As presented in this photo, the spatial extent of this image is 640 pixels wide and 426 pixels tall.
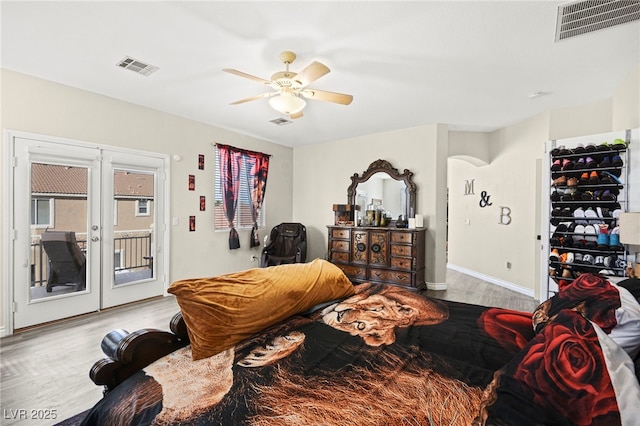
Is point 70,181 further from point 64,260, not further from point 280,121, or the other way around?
point 280,121

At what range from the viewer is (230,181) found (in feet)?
16.5

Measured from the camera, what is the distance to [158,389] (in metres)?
1.01

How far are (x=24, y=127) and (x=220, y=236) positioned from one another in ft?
8.72

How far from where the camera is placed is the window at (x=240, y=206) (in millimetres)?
4884

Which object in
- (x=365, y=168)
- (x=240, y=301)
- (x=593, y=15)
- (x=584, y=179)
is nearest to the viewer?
(x=240, y=301)

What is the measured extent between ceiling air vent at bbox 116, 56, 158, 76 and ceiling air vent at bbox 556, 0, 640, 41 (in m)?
3.43

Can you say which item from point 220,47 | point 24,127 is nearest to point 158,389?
point 220,47

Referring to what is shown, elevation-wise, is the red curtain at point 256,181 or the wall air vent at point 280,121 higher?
the wall air vent at point 280,121

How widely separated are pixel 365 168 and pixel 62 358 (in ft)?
15.3

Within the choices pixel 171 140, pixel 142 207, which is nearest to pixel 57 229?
pixel 142 207

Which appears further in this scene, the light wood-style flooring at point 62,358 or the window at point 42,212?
the window at point 42,212

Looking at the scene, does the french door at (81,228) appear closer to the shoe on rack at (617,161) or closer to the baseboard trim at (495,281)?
the shoe on rack at (617,161)

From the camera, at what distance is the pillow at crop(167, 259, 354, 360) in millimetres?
1265

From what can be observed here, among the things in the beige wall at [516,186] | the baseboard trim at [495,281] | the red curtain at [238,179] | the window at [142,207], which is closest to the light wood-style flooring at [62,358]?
the baseboard trim at [495,281]
